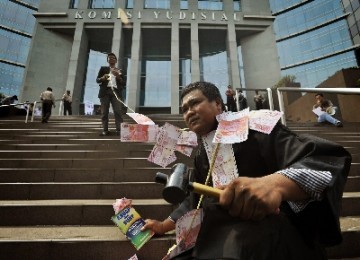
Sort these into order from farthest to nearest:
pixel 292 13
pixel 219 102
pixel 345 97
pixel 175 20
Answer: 1. pixel 292 13
2. pixel 175 20
3. pixel 345 97
4. pixel 219 102

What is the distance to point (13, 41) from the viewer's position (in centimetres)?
2534

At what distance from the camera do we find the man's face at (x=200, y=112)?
A: 1.55m

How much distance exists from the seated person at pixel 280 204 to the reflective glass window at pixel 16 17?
103 feet

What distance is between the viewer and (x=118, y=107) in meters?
6.05

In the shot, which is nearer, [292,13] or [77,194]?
[77,194]

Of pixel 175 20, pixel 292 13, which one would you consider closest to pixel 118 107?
pixel 175 20

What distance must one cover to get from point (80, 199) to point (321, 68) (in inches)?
1100

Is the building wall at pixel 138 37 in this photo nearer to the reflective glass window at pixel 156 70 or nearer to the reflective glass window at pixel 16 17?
the reflective glass window at pixel 156 70

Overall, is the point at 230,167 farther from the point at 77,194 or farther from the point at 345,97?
the point at 345,97

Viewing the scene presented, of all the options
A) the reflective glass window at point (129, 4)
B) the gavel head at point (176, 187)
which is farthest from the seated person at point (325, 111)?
the reflective glass window at point (129, 4)

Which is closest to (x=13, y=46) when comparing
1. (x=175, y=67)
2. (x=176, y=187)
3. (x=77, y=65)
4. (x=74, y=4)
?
(x=74, y=4)

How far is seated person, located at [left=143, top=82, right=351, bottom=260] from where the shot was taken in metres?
0.90

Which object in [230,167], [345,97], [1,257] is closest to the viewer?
[230,167]

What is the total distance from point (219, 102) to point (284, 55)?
94.0ft
